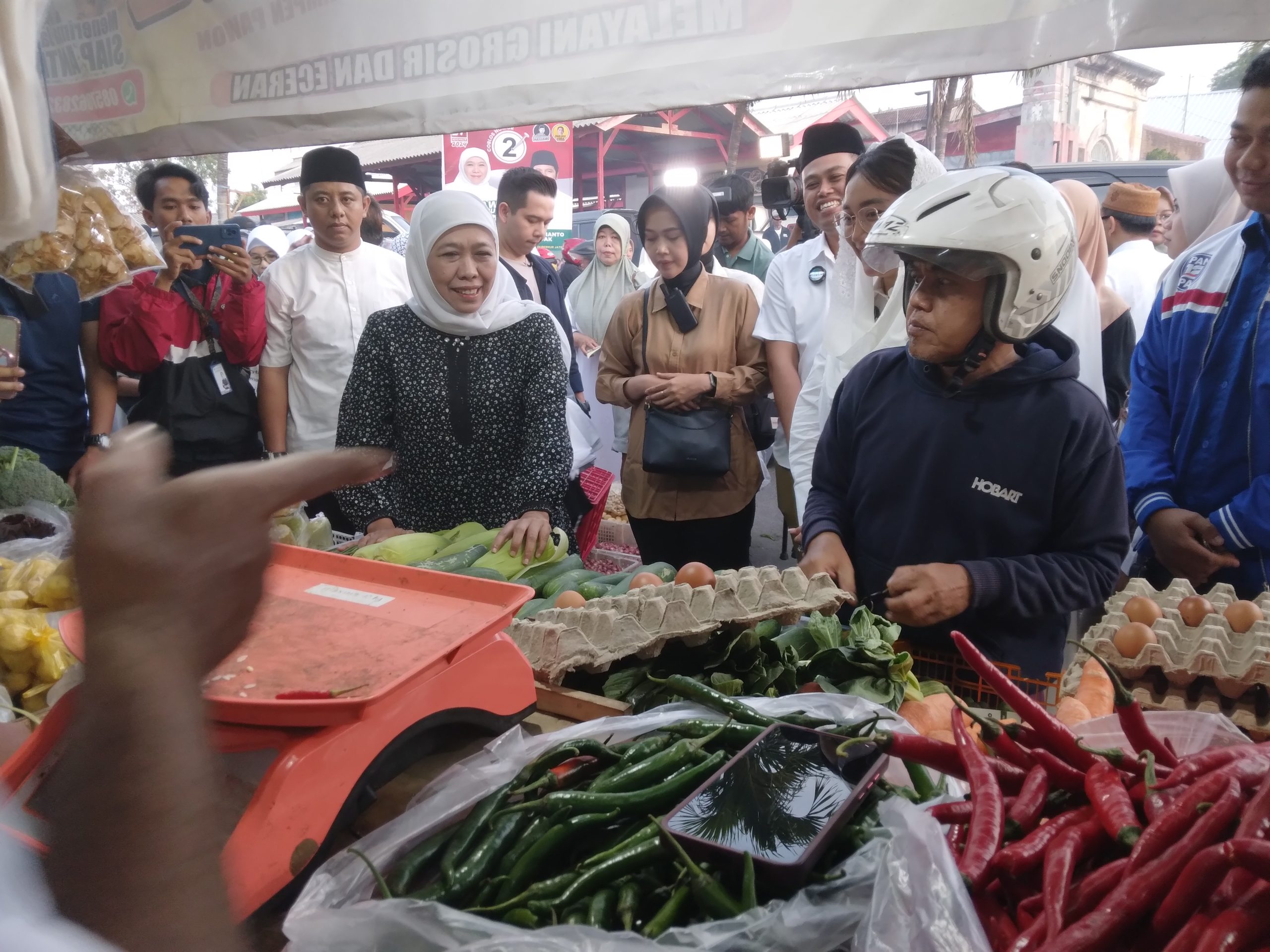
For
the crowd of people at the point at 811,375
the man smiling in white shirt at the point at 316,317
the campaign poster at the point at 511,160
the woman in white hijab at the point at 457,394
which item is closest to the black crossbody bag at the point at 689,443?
the crowd of people at the point at 811,375

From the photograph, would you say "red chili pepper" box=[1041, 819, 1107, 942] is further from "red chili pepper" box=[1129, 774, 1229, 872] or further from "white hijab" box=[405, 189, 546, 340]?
"white hijab" box=[405, 189, 546, 340]

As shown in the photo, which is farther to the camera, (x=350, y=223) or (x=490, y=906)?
(x=350, y=223)

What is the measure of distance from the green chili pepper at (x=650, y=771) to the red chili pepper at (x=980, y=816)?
459 millimetres

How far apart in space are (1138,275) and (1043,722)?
4.73 metres

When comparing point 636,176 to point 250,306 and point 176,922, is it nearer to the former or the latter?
point 250,306

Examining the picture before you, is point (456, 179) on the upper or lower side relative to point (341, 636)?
upper

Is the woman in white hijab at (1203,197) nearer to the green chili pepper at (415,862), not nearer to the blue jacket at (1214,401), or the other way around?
A: the blue jacket at (1214,401)

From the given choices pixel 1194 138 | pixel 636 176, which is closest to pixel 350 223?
pixel 636 176

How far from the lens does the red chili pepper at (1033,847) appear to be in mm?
1265

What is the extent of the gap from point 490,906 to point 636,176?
86.9ft

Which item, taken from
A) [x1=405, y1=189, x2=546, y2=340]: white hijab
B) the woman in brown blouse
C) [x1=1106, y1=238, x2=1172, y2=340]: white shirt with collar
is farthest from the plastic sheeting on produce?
[x1=1106, y1=238, x2=1172, y2=340]: white shirt with collar

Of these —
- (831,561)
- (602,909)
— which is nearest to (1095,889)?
(602,909)

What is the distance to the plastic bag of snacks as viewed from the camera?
270 cm

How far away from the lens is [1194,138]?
84.6 feet
